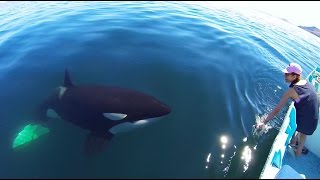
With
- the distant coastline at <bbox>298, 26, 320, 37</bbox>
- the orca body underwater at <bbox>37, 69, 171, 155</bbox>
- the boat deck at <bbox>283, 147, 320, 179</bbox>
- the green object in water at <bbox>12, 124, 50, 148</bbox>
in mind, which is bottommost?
the distant coastline at <bbox>298, 26, 320, 37</bbox>

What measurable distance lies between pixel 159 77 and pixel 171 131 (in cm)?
253

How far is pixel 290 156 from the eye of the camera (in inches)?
354

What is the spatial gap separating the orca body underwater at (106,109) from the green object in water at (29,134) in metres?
0.67

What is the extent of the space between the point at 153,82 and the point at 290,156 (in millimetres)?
4495

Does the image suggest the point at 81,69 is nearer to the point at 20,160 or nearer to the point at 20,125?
the point at 20,125

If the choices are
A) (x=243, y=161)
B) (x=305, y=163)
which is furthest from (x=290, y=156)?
(x=243, y=161)

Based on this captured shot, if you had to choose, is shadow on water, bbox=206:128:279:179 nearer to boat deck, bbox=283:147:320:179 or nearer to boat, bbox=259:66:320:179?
boat, bbox=259:66:320:179

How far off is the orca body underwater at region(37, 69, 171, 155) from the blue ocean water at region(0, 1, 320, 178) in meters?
0.31

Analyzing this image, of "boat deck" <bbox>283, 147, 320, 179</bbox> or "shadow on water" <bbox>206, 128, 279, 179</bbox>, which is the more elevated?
"shadow on water" <bbox>206, 128, 279, 179</bbox>

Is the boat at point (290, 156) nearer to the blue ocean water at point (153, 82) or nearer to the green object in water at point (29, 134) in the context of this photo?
the blue ocean water at point (153, 82)

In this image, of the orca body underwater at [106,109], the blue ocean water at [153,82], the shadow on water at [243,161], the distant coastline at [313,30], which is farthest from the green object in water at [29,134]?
the distant coastline at [313,30]

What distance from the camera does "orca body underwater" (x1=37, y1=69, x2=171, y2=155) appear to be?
8617 millimetres

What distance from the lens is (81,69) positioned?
35.9ft

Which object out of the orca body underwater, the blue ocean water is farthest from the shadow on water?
the orca body underwater
